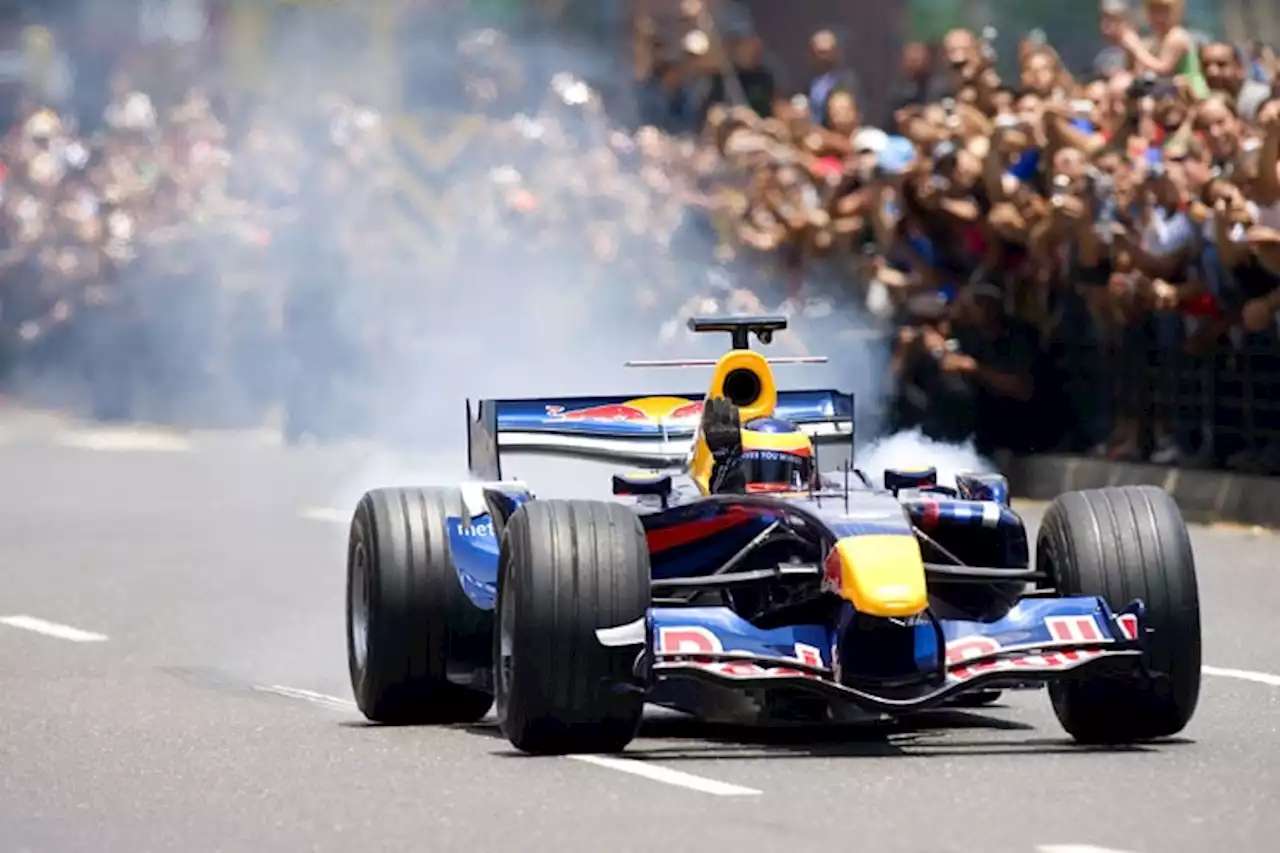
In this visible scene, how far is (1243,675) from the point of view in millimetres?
12164

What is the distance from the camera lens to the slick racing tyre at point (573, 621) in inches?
376

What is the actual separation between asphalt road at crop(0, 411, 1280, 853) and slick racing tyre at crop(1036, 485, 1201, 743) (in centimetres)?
11

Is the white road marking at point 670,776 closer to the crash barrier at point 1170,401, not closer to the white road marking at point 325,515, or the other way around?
the crash barrier at point 1170,401

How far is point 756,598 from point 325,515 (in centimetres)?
930

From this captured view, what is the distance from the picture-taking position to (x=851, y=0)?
26.5 meters

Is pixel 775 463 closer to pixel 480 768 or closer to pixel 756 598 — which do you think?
pixel 756 598

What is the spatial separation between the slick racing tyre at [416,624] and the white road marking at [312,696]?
684 millimetres

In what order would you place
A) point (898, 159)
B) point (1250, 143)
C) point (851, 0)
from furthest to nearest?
point (851, 0) → point (898, 159) → point (1250, 143)

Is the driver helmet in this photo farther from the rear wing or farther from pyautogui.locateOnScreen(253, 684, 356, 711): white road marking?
pyautogui.locateOnScreen(253, 684, 356, 711): white road marking

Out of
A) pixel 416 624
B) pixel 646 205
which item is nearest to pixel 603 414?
pixel 416 624

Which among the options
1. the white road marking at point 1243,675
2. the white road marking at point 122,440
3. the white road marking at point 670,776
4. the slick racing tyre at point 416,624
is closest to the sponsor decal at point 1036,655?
the white road marking at point 670,776

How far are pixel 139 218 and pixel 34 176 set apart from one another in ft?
8.43

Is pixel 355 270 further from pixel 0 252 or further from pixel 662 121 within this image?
pixel 0 252

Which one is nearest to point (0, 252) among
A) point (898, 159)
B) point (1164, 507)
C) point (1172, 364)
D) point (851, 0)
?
point (851, 0)
